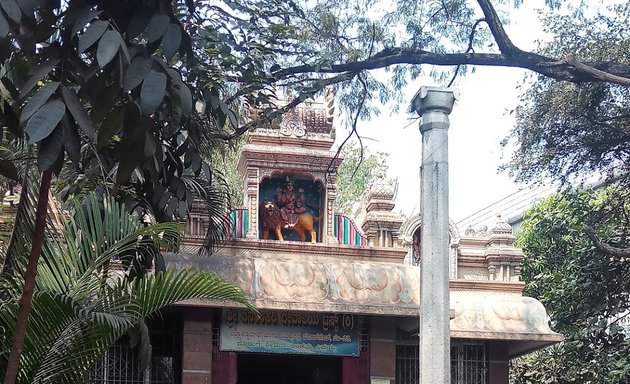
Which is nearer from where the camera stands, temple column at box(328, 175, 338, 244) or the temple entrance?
temple column at box(328, 175, 338, 244)

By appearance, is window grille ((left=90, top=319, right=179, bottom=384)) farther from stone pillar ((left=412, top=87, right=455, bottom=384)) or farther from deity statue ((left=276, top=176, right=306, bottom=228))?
stone pillar ((left=412, top=87, right=455, bottom=384))

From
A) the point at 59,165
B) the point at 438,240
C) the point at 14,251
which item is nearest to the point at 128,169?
the point at 59,165

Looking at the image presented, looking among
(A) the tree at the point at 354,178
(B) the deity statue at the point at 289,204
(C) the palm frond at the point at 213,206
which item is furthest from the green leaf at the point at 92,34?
(A) the tree at the point at 354,178

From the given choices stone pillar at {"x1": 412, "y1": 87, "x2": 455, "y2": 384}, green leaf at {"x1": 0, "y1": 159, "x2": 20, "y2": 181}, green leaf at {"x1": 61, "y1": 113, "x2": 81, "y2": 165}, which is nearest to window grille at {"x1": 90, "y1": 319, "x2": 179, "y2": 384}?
stone pillar at {"x1": 412, "y1": 87, "x2": 455, "y2": 384}

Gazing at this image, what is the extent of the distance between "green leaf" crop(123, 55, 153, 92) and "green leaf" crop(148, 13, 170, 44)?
0.32ft

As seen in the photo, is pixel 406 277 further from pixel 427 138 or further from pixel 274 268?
pixel 427 138

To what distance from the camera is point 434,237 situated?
22.1ft

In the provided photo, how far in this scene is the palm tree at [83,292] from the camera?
524 cm

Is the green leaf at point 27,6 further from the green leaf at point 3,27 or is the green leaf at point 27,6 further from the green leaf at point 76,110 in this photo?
the green leaf at point 76,110

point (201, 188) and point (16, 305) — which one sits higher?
point (201, 188)

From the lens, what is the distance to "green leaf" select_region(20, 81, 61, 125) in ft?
12.4

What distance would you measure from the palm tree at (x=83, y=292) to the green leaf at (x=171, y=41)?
154cm

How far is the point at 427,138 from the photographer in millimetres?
6941

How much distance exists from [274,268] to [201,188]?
252cm
